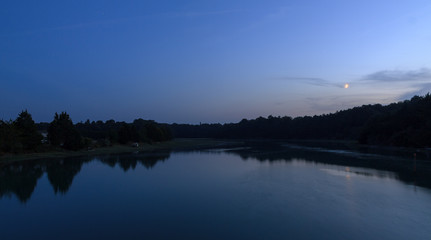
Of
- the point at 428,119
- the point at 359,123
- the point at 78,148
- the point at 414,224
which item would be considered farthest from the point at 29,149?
the point at 359,123

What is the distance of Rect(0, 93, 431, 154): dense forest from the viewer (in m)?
39.2

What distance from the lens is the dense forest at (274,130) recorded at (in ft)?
129

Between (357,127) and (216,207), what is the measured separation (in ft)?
373

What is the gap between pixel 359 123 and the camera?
11581cm

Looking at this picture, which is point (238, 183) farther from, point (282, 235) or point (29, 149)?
point (29, 149)

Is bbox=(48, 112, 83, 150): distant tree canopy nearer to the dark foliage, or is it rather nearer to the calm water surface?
the dark foliage

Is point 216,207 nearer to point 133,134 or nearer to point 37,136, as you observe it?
point 37,136

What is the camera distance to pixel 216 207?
13.6 meters

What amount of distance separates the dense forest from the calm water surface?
1900 centimetres

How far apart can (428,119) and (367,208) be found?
184ft

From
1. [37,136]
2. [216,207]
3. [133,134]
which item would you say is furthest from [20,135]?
[216,207]

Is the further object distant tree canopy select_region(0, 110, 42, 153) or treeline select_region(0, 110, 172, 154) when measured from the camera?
treeline select_region(0, 110, 172, 154)

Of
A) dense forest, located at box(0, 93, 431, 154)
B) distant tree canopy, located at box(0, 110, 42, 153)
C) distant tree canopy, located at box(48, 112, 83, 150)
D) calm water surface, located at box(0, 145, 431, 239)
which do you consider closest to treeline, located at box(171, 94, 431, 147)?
dense forest, located at box(0, 93, 431, 154)

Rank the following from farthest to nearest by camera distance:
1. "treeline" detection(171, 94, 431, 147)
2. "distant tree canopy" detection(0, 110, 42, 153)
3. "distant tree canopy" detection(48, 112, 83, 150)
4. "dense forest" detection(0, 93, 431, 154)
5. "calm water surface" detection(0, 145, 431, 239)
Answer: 1. "treeline" detection(171, 94, 431, 147)
2. "distant tree canopy" detection(48, 112, 83, 150)
3. "dense forest" detection(0, 93, 431, 154)
4. "distant tree canopy" detection(0, 110, 42, 153)
5. "calm water surface" detection(0, 145, 431, 239)
